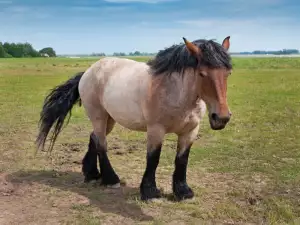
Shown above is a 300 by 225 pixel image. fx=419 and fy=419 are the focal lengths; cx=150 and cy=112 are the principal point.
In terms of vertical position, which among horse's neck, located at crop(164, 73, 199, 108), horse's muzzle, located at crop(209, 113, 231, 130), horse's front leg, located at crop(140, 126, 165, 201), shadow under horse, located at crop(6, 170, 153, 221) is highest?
horse's neck, located at crop(164, 73, 199, 108)

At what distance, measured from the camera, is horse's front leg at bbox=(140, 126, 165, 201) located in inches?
207

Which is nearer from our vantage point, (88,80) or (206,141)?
(88,80)

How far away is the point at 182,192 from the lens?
5.62 metres

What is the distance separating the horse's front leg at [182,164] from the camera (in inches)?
217

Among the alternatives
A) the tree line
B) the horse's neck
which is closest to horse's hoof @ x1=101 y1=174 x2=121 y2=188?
the horse's neck

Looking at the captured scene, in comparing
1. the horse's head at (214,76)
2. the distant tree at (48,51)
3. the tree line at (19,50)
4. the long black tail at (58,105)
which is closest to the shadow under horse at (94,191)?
the long black tail at (58,105)

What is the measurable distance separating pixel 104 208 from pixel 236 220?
1651 millimetres

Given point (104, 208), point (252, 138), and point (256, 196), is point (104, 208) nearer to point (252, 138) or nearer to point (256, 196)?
point (256, 196)

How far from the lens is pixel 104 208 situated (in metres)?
5.34

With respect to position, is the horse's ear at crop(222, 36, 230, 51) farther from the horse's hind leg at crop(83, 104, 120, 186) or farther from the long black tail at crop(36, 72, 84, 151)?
the long black tail at crop(36, 72, 84, 151)

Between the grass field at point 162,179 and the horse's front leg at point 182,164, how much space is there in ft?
0.51

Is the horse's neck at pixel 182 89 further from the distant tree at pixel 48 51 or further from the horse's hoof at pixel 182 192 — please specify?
the distant tree at pixel 48 51

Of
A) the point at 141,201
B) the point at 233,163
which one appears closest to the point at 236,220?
the point at 141,201

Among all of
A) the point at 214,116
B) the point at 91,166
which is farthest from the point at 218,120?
the point at 91,166
